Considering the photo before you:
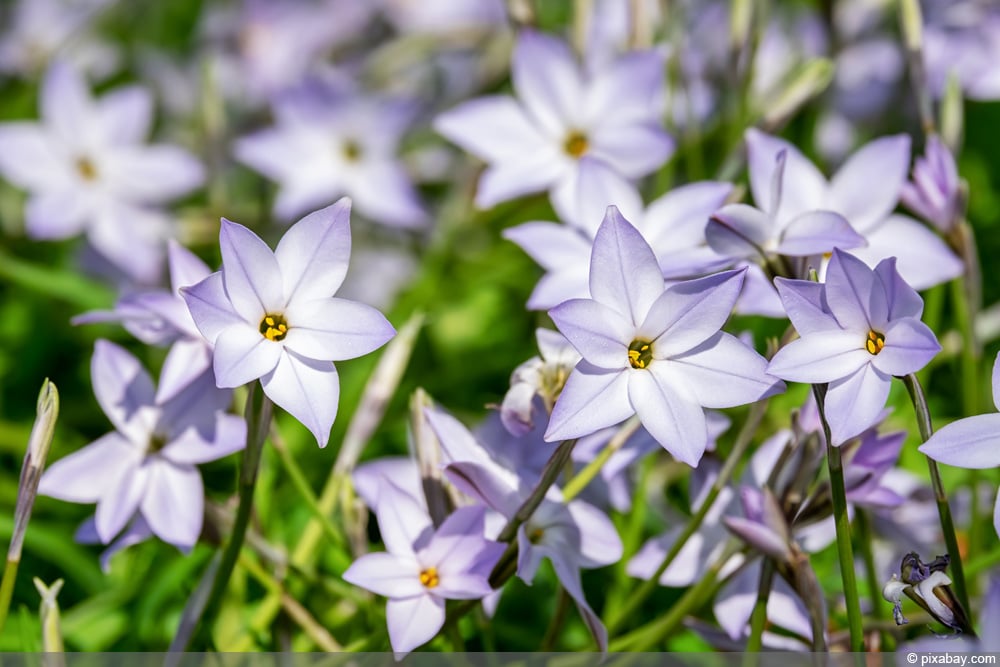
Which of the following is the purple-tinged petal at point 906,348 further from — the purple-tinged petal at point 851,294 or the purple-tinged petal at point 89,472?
the purple-tinged petal at point 89,472

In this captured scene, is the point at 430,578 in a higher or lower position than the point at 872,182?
lower

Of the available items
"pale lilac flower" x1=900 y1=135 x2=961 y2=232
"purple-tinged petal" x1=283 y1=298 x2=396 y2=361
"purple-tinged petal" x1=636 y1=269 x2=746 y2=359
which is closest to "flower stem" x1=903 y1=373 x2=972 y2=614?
"purple-tinged petal" x1=636 y1=269 x2=746 y2=359

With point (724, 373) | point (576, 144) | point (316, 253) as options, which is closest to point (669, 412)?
point (724, 373)

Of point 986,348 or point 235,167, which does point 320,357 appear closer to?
point 986,348

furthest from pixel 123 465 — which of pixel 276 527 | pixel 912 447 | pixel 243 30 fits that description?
pixel 243 30

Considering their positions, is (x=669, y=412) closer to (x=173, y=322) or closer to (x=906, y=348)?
(x=906, y=348)

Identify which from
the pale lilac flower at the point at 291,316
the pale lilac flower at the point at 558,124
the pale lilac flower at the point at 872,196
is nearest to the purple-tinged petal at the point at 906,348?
the pale lilac flower at the point at 872,196
